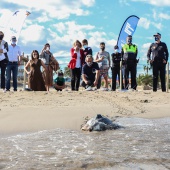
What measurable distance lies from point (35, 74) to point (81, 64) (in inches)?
Result: 51.6

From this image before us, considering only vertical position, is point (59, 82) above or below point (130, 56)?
below

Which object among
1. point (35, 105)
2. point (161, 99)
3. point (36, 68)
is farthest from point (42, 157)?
point (36, 68)

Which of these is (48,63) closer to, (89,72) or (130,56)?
(89,72)

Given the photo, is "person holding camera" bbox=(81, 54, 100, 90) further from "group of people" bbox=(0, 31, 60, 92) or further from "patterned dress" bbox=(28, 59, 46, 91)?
"patterned dress" bbox=(28, 59, 46, 91)

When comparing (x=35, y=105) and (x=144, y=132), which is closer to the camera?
(x=144, y=132)

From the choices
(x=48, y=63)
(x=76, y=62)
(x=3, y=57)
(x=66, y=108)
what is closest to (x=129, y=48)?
(x=76, y=62)

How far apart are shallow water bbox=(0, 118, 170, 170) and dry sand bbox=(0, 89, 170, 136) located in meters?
0.56

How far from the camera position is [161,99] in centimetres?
843

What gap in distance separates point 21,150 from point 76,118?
2.24 metres

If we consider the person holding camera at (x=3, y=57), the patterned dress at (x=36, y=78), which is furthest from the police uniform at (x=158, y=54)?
the person holding camera at (x=3, y=57)

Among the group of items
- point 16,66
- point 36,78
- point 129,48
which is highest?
point 129,48

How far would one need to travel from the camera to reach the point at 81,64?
400 inches

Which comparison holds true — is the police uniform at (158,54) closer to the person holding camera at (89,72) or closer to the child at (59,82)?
the person holding camera at (89,72)

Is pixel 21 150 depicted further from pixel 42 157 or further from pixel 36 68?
pixel 36 68
